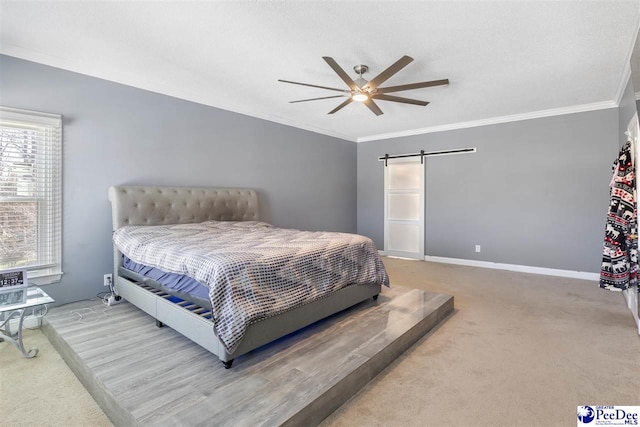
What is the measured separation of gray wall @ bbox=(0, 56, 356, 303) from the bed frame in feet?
0.78

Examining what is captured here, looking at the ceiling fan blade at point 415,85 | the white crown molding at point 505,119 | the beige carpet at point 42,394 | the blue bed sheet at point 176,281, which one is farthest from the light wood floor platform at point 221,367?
the white crown molding at point 505,119

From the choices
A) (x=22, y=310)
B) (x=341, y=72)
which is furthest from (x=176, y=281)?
(x=341, y=72)

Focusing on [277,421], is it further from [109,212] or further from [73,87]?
[73,87]

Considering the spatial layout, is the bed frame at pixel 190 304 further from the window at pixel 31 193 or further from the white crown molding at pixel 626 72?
the white crown molding at pixel 626 72

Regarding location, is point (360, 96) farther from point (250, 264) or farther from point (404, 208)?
point (404, 208)

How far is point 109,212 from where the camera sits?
3.42 m

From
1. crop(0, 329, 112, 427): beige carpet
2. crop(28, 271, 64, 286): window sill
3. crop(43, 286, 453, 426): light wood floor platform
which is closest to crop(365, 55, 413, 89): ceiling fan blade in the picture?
crop(43, 286, 453, 426): light wood floor platform

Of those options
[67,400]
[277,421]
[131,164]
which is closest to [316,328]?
[277,421]

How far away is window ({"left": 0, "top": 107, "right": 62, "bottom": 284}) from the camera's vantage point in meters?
2.84

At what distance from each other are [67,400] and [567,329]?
389cm

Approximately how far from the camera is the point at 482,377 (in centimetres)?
210

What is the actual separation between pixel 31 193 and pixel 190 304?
2.01 m
